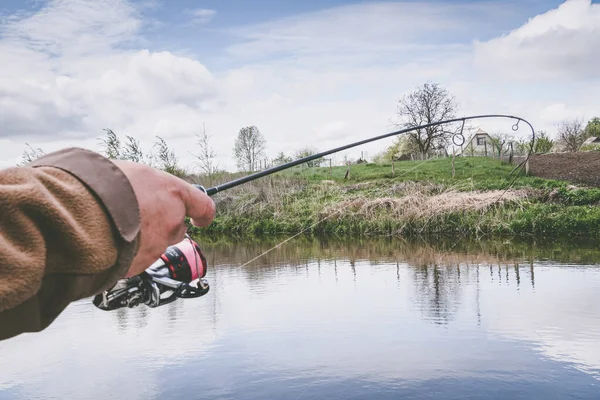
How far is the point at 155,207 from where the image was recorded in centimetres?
145

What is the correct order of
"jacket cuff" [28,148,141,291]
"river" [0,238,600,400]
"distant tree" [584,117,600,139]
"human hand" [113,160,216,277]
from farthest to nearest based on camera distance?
1. "distant tree" [584,117,600,139]
2. "river" [0,238,600,400]
3. "human hand" [113,160,216,277]
4. "jacket cuff" [28,148,141,291]

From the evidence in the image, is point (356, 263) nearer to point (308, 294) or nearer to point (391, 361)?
point (308, 294)

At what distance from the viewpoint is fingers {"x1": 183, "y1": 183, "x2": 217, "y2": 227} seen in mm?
1670

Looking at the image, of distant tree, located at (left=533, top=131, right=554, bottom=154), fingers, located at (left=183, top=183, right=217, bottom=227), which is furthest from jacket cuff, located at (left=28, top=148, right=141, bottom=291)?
distant tree, located at (left=533, top=131, right=554, bottom=154)

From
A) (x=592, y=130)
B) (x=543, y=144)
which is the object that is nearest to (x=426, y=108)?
(x=543, y=144)

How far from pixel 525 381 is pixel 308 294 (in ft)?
16.3

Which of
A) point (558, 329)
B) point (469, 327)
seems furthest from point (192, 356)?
point (558, 329)

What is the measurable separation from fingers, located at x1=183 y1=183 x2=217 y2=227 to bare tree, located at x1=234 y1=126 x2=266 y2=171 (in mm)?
48732

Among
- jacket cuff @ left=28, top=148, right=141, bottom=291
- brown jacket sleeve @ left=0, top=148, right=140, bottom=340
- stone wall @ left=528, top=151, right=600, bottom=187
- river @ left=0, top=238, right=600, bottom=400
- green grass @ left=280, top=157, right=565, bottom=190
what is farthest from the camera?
stone wall @ left=528, top=151, right=600, bottom=187

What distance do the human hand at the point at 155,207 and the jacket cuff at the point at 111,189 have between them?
8 centimetres

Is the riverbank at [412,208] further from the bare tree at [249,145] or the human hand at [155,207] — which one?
the bare tree at [249,145]

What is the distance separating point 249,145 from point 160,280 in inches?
2012

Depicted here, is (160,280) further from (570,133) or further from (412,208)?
(570,133)

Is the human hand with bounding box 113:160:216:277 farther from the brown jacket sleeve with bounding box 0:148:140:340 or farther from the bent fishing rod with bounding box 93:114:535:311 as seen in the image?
the bent fishing rod with bounding box 93:114:535:311
